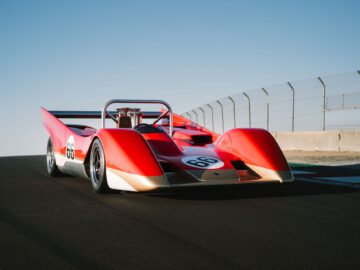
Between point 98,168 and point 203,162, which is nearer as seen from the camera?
point 203,162

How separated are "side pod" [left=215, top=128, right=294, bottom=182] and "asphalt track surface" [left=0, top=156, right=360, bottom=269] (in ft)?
0.87

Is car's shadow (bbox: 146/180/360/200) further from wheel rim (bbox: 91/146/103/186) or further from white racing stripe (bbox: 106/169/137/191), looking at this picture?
wheel rim (bbox: 91/146/103/186)

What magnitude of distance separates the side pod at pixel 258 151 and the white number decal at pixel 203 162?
0.46 m

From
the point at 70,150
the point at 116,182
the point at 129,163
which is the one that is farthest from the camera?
the point at 70,150

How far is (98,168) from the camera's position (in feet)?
18.5

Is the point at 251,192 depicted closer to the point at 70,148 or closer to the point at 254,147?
the point at 254,147

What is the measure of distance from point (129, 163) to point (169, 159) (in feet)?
2.00

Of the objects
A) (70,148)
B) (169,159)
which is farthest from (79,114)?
(169,159)

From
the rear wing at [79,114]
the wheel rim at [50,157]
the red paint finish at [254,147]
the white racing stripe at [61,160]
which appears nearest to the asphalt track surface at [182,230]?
the red paint finish at [254,147]

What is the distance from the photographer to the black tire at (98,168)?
522cm

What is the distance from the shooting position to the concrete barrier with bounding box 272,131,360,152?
533 inches

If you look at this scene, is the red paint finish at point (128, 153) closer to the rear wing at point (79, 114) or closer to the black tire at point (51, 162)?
the black tire at point (51, 162)

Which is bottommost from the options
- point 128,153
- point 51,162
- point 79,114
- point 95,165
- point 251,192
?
point 251,192

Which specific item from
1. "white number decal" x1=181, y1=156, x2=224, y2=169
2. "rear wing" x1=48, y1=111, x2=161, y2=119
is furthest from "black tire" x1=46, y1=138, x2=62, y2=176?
"white number decal" x1=181, y1=156, x2=224, y2=169
